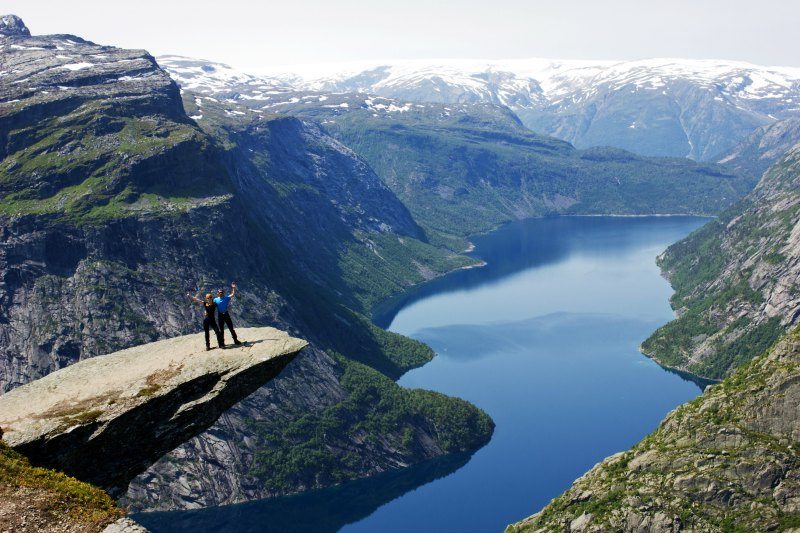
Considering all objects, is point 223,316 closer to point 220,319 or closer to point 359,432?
point 220,319

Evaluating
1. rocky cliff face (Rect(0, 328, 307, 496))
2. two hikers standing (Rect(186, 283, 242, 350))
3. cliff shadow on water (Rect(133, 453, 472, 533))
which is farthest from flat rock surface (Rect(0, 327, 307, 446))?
cliff shadow on water (Rect(133, 453, 472, 533))

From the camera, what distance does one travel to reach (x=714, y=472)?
9900 cm

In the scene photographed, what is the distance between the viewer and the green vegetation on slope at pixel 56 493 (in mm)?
25766

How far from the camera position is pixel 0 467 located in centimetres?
2752

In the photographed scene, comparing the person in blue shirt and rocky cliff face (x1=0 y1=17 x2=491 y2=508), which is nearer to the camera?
the person in blue shirt

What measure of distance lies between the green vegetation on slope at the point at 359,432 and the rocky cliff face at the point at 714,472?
212 feet

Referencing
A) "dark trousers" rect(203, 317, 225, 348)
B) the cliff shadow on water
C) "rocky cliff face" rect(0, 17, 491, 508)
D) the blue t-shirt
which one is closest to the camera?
"dark trousers" rect(203, 317, 225, 348)

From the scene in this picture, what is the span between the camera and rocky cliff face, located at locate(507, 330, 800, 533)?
95625mm

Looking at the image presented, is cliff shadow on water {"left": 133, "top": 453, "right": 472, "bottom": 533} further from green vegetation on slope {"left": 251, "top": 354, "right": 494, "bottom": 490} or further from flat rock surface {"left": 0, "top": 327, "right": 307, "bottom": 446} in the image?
flat rock surface {"left": 0, "top": 327, "right": 307, "bottom": 446}

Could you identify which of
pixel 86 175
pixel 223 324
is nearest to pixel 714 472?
pixel 223 324

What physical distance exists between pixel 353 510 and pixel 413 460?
25137 millimetres

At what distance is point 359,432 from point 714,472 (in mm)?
96882

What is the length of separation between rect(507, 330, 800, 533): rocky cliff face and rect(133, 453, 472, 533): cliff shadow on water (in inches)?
2034

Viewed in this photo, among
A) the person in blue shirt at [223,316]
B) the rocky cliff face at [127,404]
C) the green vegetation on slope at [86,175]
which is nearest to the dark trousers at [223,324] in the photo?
the person in blue shirt at [223,316]
